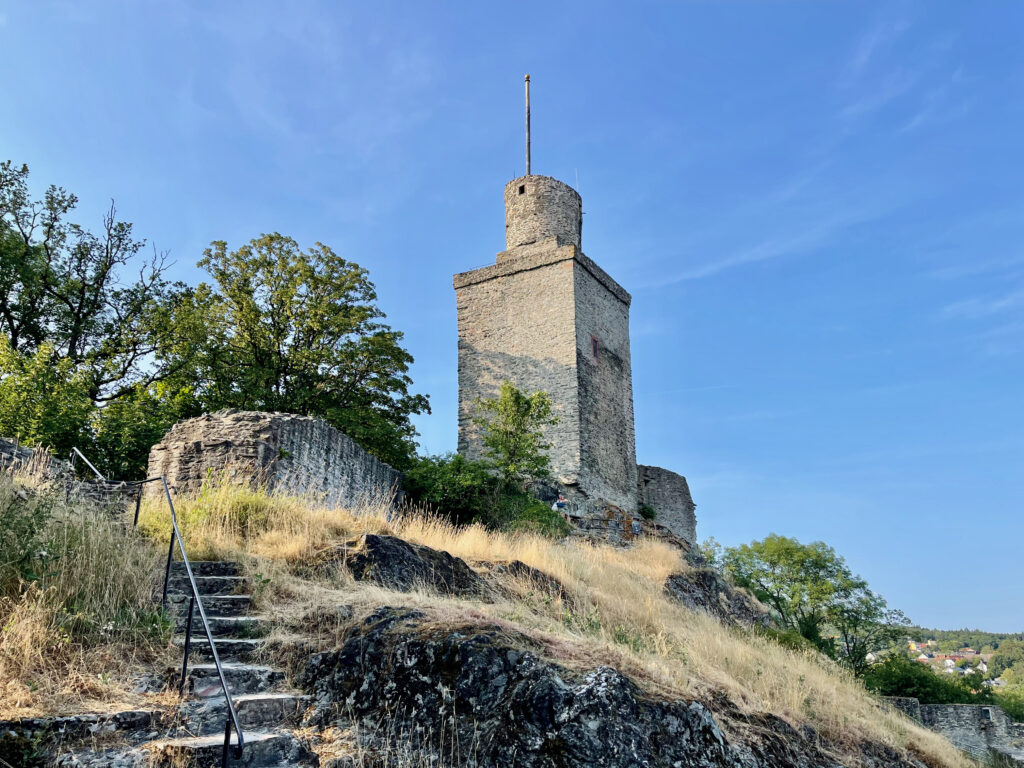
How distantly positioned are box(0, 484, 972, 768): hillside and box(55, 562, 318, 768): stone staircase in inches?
3.7

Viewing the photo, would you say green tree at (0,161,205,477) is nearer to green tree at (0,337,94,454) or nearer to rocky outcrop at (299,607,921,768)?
green tree at (0,337,94,454)

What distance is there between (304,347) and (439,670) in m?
19.0

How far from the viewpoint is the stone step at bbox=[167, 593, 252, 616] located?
6219 millimetres

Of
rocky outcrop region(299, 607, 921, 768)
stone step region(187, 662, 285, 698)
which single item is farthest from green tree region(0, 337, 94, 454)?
rocky outcrop region(299, 607, 921, 768)

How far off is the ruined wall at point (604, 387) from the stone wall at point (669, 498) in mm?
1318

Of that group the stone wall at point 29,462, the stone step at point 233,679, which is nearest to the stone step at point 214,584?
the stone step at point 233,679

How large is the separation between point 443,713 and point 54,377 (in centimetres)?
1735

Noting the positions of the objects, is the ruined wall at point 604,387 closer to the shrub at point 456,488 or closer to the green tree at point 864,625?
the shrub at point 456,488

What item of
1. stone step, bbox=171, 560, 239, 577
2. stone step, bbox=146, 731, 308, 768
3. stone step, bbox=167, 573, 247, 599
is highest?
stone step, bbox=171, 560, 239, 577

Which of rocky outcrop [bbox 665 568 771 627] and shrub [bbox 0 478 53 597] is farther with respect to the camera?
rocky outcrop [bbox 665 568 771 627]

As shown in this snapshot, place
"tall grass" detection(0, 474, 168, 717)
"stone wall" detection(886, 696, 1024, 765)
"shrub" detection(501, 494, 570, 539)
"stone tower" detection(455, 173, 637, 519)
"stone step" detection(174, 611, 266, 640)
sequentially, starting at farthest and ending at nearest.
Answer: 1. "stone tower" detection(455, 173, 637, 519)
2. "stone wall" detection(886, 696, 1024, 765)
3. "shrub" detection(501, 494, 570, 539)
4. "stone step" detection(174, 611, 266, 640)
5. "tall grass" detection(0, 474, 168, 717)

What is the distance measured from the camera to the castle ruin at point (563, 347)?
79.1 feet

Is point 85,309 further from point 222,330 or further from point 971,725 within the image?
point 971,725

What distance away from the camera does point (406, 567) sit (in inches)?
307
